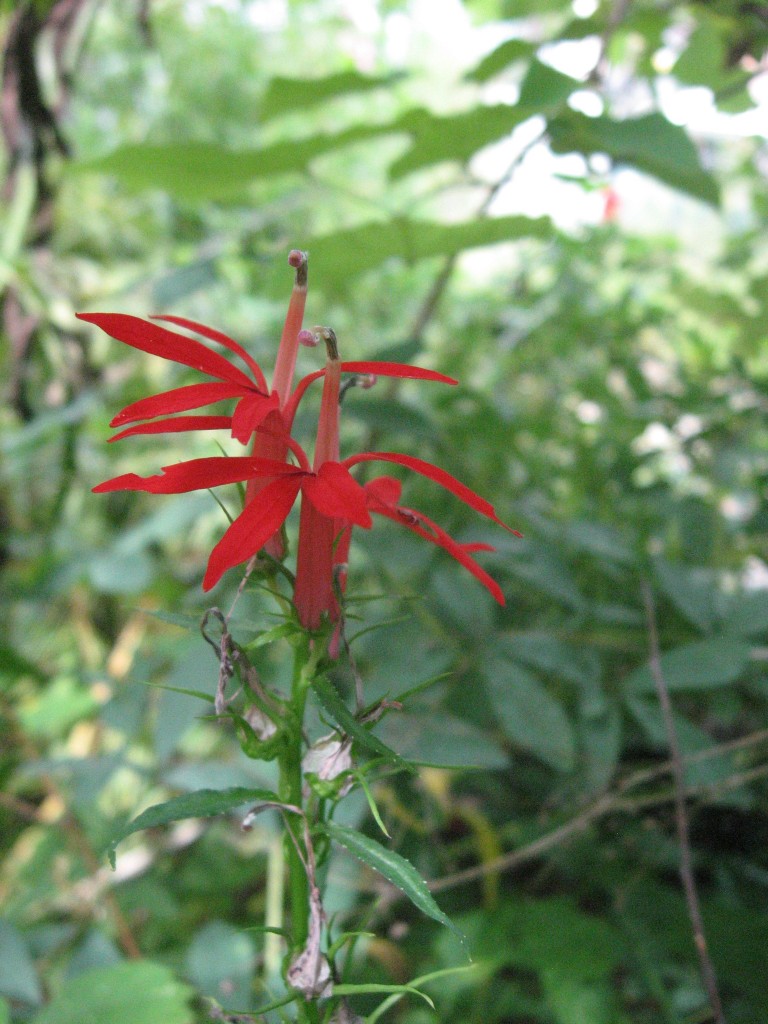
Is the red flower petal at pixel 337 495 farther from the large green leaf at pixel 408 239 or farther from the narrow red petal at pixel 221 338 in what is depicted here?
the large green leaf at pixel 408 239

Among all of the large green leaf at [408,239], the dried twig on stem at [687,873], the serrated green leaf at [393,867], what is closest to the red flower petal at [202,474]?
the serrated green leaf at [393,867]

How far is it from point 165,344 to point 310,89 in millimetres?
517

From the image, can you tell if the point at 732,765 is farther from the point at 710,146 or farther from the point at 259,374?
the point at 710,146

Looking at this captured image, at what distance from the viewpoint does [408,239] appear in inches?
22.7

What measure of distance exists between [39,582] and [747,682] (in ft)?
2.11

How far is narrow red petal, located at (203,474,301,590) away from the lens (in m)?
0.20

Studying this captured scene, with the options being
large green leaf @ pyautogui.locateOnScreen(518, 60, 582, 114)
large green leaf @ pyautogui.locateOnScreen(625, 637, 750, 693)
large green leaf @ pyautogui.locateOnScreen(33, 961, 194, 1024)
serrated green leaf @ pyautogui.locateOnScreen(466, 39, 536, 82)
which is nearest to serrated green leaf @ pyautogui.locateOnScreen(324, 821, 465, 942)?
large green leaf @ pyautogui.locateOnScreen(33, 961, 194, 1024)

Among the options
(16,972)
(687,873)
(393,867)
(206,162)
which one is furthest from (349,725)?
(206,162)

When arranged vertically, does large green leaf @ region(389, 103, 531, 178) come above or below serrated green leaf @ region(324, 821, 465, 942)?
above

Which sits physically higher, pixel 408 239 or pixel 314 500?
pixel 408 239

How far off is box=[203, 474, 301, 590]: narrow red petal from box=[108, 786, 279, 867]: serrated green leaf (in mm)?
72

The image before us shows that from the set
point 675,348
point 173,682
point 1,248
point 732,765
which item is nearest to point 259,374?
point 173,682

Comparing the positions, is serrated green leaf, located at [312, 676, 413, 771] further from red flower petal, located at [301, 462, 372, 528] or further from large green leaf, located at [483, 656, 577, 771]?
large green leaf, located at [483, 656, 577, 771]

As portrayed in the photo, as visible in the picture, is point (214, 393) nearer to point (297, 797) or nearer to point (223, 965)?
point (297, 797)
